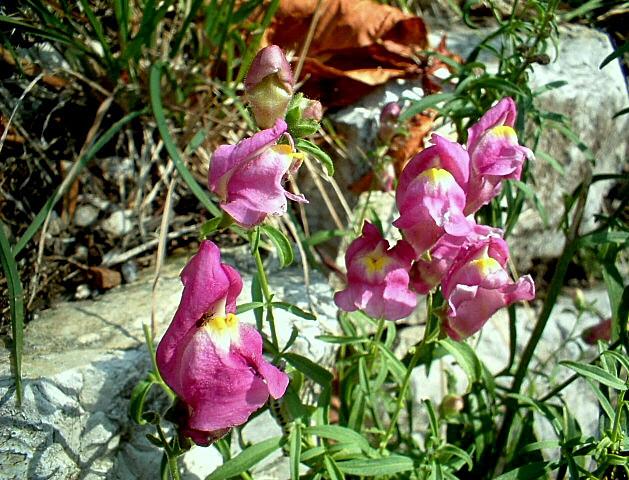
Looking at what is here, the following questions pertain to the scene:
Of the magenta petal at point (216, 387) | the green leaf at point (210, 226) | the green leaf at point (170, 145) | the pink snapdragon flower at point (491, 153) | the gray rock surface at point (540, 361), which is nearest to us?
the magenta petal at point (216, 387)

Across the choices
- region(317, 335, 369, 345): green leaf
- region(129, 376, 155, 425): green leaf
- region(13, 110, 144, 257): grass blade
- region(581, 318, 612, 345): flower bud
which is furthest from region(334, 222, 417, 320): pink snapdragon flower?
region(581, 318, 612, 345): flower bud

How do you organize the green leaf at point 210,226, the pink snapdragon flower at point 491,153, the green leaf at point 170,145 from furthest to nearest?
the green leaf at point 170,145, the pink snapdragon flower at point 491,153, the green leaf at point 210,226

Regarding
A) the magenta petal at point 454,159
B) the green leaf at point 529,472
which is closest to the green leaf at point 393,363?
the green leaf at point 529,472

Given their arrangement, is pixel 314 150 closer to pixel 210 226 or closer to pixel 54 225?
pixel 210 226

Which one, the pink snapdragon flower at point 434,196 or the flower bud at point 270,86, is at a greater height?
the flower bud at point 270,86

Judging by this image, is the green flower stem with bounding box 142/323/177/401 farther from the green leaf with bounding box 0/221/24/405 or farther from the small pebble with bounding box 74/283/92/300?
the small pebble with bounding box 74/283/92/300

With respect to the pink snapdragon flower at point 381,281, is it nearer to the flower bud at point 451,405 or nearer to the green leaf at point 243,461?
the green leaf at point 243,461
